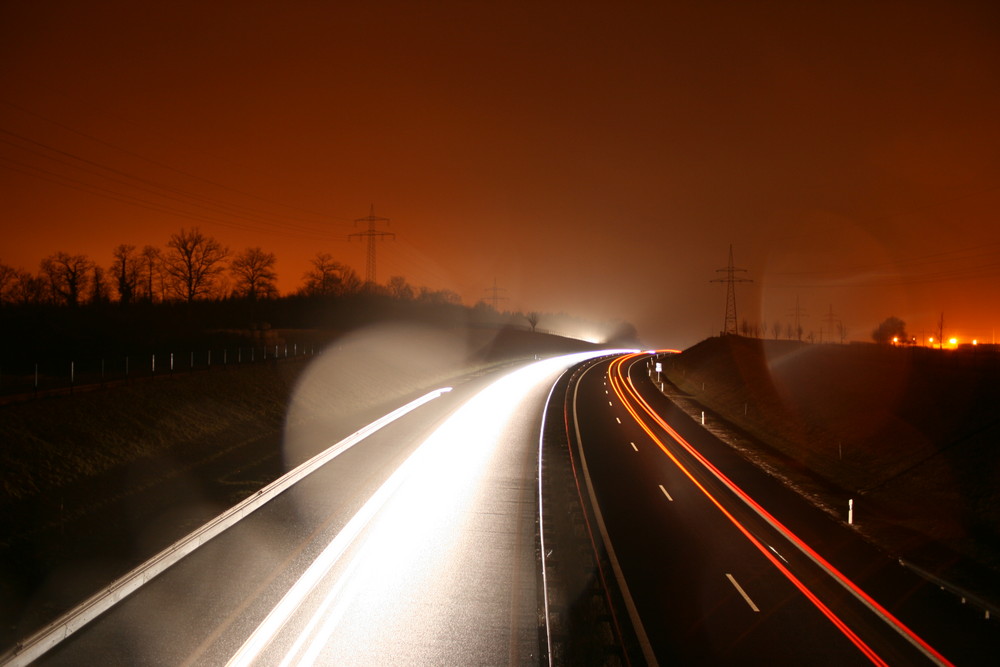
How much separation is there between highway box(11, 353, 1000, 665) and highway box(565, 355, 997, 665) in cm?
6

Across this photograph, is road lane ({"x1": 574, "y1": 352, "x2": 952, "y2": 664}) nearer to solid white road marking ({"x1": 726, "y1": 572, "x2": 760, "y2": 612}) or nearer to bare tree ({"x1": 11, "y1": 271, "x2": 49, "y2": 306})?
solid white road marking ({"x1": 726, "y1": 572, "x2": 760, "y2": 612})

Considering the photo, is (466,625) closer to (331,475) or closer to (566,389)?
(331,475)

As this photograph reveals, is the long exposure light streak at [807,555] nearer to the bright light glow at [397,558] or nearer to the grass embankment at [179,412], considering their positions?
the bright light glow at [397,558]

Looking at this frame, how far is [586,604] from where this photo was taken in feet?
42.4

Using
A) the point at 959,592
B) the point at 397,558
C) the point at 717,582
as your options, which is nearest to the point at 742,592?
the point at 717,582

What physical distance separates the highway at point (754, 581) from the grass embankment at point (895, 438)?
6.91 ft

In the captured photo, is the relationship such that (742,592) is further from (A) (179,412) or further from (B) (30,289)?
(B) (30,289)

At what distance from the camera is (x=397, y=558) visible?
1489 cm

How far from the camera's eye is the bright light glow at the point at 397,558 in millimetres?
11156

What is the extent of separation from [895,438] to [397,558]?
72.2 feet

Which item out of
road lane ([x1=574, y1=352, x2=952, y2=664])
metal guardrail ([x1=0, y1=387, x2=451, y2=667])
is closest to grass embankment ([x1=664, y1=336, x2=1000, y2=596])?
road lane ([x1=574, y1=352, x2=952, y2=664])

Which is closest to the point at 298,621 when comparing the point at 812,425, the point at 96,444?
the point at 96,444

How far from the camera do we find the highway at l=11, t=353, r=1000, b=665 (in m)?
10.9

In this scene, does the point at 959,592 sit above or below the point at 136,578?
below
